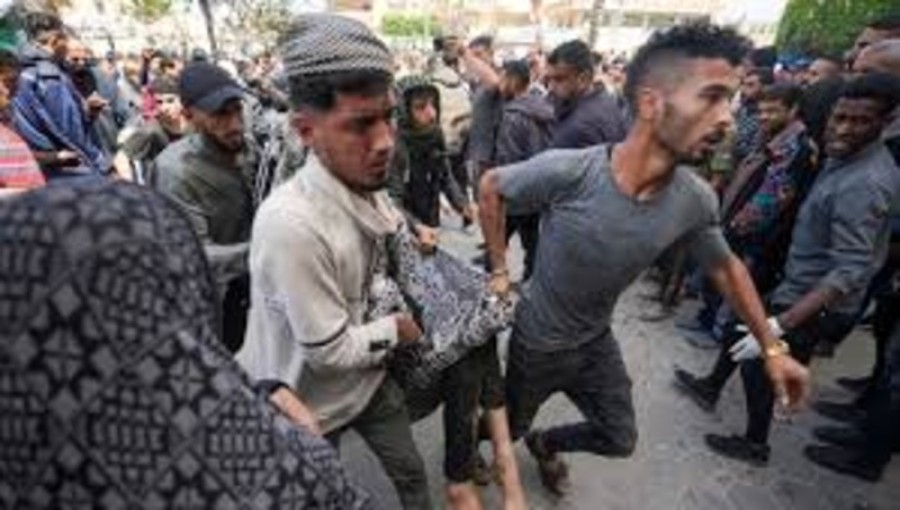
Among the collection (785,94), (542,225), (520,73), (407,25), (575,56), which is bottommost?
(407,25)

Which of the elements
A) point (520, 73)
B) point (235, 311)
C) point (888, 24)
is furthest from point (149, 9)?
point (235, 311)

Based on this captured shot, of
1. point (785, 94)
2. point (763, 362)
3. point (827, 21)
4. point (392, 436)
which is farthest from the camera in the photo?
point (827, 21)

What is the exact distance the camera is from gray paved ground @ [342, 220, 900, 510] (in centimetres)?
348

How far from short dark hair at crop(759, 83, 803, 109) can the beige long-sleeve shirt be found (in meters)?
3.42

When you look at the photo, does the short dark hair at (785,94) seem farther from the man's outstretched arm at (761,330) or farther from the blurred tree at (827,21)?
the blurred tree at (827,21)

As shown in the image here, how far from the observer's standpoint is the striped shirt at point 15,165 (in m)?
2.90

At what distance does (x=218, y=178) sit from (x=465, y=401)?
1426 mm

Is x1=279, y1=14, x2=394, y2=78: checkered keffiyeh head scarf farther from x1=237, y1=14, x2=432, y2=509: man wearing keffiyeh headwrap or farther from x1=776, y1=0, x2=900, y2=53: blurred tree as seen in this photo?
x1=776, y1=0, x2=900, y2=53: blurred tree

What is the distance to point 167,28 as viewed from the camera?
40.4 meters

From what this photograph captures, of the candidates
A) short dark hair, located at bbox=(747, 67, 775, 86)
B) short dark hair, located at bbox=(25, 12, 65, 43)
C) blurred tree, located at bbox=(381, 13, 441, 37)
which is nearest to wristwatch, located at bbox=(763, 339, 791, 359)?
short dark hair, located at bbox=(747, 67, 775, 86)

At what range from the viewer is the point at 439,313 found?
258cm

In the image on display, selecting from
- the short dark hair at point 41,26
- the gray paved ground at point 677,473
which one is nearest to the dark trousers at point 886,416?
the gray paved ground at point 677,473

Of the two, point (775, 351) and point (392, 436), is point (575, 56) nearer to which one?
point (775, 351)

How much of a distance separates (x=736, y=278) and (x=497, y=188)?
96cm
